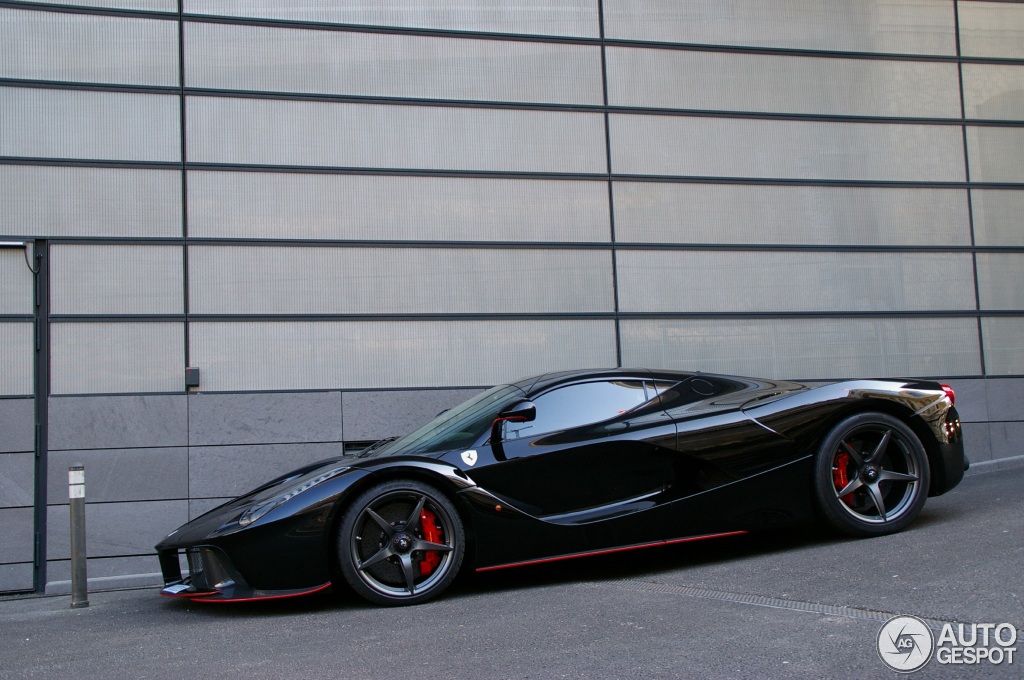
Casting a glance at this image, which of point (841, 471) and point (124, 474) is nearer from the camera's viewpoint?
point (841, 471)

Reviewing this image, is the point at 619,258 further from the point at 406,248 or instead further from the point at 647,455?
the point at 647,455

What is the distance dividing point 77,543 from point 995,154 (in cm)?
908

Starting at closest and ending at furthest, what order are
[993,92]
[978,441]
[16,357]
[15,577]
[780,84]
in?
[15,577], [16,357], [978,441], [780,84], [993,92]

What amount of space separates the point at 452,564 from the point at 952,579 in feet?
7.66

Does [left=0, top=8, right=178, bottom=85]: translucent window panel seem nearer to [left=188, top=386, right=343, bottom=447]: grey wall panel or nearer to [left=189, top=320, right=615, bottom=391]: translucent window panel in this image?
[left=189, top=320, right=615, bottom=391]: translucent window panel

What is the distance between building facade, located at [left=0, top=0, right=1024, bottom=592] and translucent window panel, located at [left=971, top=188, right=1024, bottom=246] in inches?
1.1

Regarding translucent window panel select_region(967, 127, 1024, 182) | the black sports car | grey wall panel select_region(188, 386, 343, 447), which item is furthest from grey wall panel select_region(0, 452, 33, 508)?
translucent window panel select_region(967, 127, 1024, 182)

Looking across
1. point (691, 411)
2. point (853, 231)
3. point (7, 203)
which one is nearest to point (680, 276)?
point (853, 231)

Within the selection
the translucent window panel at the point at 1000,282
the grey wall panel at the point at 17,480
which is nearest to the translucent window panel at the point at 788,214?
the translucent window panel at the point at 1000,282

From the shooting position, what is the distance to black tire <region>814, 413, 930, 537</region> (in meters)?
5.26

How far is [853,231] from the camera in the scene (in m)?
9.16

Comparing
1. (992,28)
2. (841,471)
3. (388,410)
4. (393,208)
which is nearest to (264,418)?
(388,410)

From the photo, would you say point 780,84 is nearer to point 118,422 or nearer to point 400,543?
point 400,543

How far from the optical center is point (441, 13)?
28.6 feet
